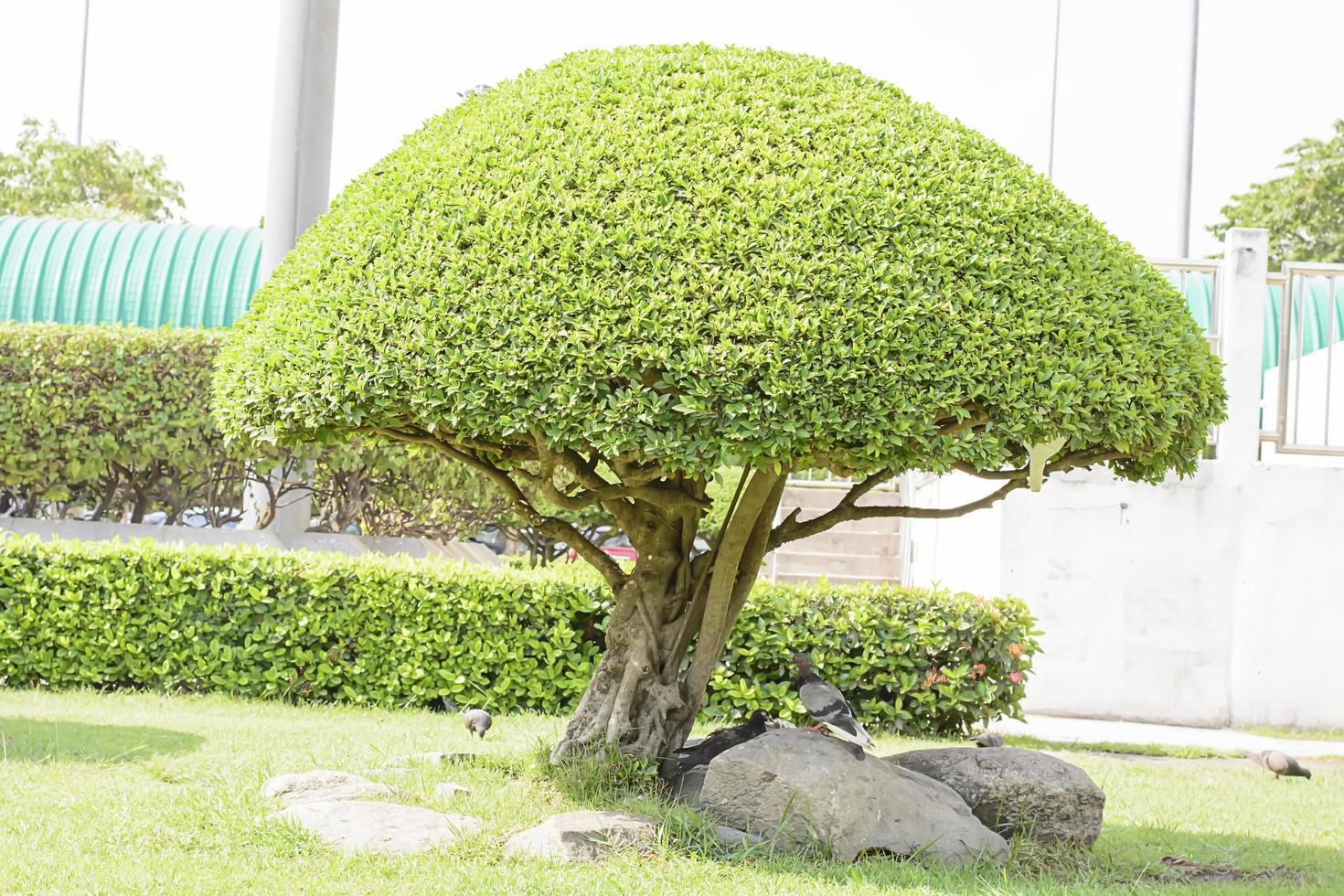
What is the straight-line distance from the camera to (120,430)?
10898mm

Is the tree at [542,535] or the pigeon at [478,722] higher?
the tree at [542,535]

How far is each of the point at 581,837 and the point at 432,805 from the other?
907 millimetres

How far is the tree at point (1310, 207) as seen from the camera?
2889 cm

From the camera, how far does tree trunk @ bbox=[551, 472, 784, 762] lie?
5.52 meters

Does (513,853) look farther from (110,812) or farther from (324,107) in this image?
(324,107)

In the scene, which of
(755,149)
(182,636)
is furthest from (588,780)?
(182,636)

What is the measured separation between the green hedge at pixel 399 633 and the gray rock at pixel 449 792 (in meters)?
3.33

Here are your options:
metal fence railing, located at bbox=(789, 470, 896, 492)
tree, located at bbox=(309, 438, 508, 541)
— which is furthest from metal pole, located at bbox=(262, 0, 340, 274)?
metal fence railing, located at bbox=(789, 470, 896, 492)

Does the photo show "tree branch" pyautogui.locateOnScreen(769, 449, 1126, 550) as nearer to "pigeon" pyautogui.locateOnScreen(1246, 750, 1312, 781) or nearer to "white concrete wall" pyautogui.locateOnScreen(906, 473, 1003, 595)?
"pigeon" pyautogui.locateOnScreen(1246, 750, 1312, 781)

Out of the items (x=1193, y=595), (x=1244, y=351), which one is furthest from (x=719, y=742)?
(x=1244, y=351)

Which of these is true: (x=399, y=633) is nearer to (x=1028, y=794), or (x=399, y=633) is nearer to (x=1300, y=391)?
(x=1028, y=794)

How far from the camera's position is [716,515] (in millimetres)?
16766

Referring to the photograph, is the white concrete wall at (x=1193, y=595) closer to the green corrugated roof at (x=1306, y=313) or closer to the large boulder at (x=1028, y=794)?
the large boulder at (x=1028, y=794)

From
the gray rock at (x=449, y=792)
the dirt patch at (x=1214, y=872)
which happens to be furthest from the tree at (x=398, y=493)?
the dirt patch at (x=1214, y=872)
